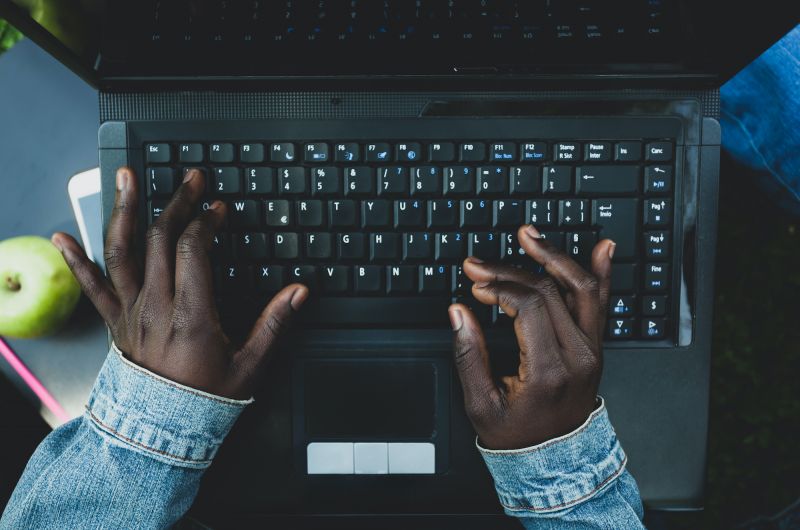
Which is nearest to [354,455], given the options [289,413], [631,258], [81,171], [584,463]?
[289,413]

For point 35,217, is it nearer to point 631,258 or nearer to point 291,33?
point 291,33

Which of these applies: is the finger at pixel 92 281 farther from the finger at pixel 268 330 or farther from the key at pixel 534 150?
the key at pixel 534 150

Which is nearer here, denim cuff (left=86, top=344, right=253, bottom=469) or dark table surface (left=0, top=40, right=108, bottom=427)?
denim cuff (left=86, top=344, right=253, bottom=469)

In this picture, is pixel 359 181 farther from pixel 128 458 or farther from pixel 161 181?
pixel 128 458

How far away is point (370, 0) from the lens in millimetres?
634

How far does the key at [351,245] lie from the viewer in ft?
2.24

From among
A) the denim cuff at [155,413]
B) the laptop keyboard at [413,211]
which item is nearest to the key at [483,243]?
the laptop keyboard at [413,211]

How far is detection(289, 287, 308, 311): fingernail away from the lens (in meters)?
0.65

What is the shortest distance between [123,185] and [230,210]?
0.11 metres

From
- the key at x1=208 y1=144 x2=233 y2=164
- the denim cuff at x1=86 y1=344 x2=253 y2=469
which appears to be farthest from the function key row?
the denim cuff at x1=86 y1=344 x2=253 y2=469

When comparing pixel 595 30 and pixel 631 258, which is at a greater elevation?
pixel 595 30

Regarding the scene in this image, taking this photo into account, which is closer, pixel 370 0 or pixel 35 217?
pixel 370 0

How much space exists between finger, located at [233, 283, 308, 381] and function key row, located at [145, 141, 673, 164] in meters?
0.15

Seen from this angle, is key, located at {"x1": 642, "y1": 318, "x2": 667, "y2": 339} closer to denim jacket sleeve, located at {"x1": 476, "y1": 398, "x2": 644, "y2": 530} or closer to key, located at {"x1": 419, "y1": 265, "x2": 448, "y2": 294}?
denim jacket sleeve, located at {"x1": 476, "y1": 398, "x2": 644, "y2": 530}
